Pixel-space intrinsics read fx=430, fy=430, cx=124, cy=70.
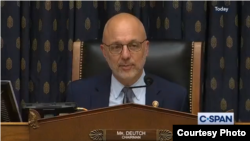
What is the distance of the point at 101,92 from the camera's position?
2016 mm

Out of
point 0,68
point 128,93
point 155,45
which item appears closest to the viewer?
point 128,93

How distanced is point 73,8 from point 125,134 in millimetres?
1882

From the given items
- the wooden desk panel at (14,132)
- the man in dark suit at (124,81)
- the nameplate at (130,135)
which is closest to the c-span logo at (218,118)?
Result: the nameplate at (130,135)

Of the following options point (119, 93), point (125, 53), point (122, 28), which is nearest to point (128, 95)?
point (119, 93)

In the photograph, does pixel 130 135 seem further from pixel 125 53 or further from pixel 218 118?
pixel 125 53

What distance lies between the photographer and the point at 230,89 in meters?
2.92

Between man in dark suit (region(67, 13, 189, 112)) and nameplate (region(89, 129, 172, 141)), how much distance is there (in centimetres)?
83

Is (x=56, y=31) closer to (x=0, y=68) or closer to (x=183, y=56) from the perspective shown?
(x=0, y=68)

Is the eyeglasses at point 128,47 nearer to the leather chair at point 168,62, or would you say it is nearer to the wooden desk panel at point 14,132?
the leather chair at point 168,62

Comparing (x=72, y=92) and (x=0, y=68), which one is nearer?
(x=72, y=92)

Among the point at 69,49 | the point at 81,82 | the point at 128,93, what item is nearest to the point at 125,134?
the point at 128,93

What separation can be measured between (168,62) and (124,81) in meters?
0.23

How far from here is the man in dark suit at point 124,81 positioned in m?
1.95

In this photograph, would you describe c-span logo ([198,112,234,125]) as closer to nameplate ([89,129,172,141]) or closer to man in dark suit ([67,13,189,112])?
nameplate ([89,129,172,141])
